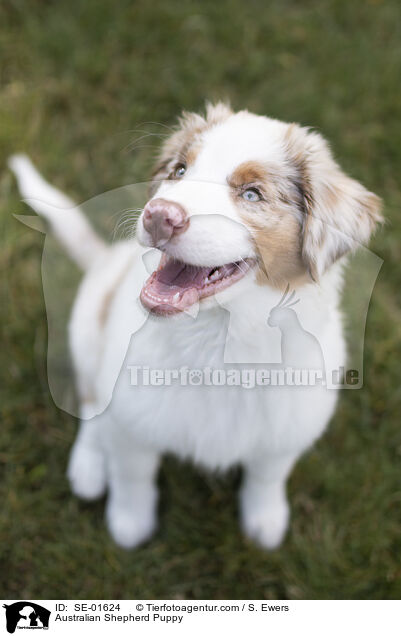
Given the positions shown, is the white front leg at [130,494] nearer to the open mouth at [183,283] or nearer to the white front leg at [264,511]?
the white front leg at [264,511]

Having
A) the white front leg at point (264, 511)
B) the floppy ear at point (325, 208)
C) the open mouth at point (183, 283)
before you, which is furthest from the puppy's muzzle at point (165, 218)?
the white front leg at point (264, 511)

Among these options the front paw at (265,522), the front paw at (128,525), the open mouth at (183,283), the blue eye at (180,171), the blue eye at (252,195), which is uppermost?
the blue eye at (252,195)

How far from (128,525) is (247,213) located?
1429 mm

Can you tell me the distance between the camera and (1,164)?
10.4 ft

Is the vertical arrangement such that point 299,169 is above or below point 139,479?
above

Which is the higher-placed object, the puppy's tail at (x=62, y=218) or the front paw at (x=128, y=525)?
the puppy's tail at (x=62, y=218)

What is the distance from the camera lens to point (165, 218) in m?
1.46

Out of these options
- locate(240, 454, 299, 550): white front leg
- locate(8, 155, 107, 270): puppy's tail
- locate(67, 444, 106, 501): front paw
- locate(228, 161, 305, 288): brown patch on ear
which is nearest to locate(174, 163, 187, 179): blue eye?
locate(228, 161, 305, 288): brown patch on ear

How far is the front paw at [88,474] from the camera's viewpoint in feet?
8.42

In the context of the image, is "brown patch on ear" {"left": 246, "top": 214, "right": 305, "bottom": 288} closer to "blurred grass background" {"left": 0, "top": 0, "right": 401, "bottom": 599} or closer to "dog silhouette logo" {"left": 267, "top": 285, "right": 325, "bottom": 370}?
"dog silhouette logo" {"left": 267, "top": 285, "right": 325, "bottom": 370}

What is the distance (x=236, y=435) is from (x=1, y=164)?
190 centimetres

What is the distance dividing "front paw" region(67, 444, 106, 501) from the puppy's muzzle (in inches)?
52.8

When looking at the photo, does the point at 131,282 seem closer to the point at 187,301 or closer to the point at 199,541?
the point at 187,301
